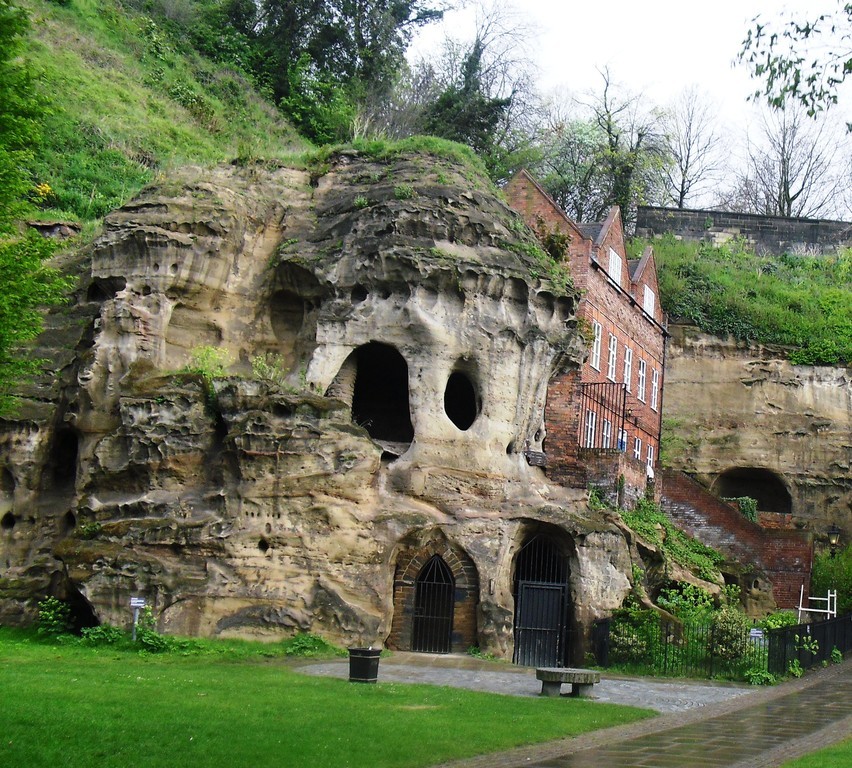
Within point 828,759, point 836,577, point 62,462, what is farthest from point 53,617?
point 836,577

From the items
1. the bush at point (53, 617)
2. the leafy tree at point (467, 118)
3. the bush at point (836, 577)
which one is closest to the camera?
the bush at point (53, 617)

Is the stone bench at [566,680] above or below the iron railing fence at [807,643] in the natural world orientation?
below

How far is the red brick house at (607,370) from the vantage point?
27844 millimetres

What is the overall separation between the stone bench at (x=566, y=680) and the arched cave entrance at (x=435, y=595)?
5.72m

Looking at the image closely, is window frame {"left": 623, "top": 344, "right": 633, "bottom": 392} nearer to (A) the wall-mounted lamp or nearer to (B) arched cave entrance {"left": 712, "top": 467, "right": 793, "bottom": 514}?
(B) arched cave entrance {"left": 712, "top": 467, "right": 793, "bottom": 514}

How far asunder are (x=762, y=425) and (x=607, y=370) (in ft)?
28.2

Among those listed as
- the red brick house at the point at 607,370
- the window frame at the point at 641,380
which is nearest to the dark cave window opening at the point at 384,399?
the red brick house at the point at 607,370

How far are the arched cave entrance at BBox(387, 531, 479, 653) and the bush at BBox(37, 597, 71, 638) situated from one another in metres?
6.58

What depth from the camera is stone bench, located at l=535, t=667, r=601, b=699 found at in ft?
55.3

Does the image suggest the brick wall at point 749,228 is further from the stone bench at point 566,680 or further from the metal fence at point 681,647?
the stone bench at point 566,680

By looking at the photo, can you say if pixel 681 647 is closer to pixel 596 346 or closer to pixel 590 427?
pixel 590 427

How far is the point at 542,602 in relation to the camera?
23.9m

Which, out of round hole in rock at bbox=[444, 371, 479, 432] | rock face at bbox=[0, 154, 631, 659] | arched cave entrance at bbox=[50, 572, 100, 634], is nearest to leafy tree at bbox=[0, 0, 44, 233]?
rock face at bbox=[0, 154, 631, 659]

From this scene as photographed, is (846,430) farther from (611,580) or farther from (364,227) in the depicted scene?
(364,227)
